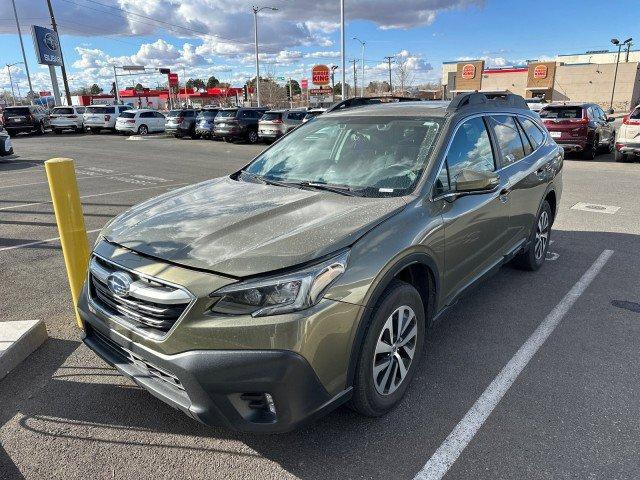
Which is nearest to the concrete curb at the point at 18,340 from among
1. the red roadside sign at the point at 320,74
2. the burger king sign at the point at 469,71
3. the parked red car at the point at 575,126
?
the parked red car at the point at 575,126

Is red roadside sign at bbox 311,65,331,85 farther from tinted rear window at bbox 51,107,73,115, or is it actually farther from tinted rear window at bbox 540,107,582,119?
tinted rear window at bbox 540,107,582,119

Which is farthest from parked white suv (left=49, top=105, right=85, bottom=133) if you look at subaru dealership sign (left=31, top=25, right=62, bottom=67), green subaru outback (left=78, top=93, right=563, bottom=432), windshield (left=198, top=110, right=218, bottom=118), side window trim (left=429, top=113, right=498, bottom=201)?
side window trim (left=429, top=113, right=498, bottom=201)

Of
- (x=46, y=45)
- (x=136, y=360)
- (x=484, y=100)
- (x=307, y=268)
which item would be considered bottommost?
(x=136, y=360)

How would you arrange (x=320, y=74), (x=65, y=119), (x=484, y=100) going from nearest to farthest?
1. (x=484, y=100)
2. (x=65, y=119)
3. (x=320, y=74)

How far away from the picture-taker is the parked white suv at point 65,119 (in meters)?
31.5

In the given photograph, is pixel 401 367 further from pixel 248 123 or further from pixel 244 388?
pixel 248 123

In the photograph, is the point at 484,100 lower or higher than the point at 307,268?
higher

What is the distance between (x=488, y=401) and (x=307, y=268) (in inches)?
61.5

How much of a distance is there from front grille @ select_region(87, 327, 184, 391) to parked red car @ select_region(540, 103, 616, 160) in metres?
14.9

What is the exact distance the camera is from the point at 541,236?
5.18 metres

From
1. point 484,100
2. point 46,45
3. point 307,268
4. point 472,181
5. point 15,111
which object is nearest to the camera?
point 307,268

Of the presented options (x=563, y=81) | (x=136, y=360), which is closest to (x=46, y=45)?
(x=136, y=360)

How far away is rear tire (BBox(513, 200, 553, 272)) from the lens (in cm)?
493

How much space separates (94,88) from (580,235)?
159 m
